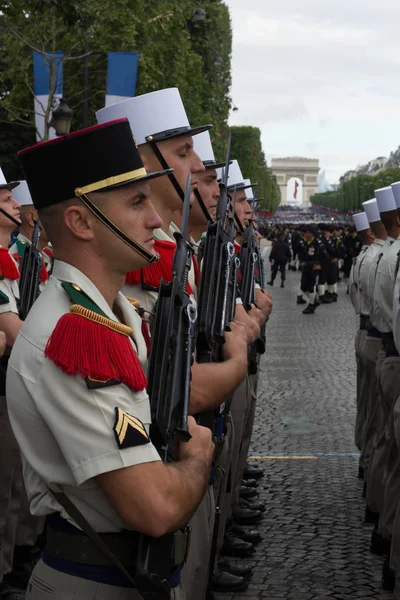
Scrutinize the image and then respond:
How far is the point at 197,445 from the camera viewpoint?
8.80ft

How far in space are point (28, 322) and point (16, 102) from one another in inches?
893

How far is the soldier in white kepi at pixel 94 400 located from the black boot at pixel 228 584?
2684 mm

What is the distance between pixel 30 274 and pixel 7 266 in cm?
100

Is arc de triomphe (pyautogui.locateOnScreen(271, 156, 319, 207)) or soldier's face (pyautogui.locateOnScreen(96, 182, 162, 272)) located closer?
soldier's face (pyautogui.locateOnScreen(96, 182, 162, 272))

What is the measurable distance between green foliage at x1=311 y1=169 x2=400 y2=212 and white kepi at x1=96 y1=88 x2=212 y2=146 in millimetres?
87161

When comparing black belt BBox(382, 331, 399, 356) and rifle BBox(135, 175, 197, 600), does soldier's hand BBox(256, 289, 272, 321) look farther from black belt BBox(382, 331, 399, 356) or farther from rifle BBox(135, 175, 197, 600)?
rifle BBox(135, 175, 197, 600)

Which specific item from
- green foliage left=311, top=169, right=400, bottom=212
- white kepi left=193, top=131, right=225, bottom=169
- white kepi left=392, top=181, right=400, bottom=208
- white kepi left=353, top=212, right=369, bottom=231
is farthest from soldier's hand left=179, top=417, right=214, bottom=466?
green foliage left=311, top=169, right=400, bottom=212

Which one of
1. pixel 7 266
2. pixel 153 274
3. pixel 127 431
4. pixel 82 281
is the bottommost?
pixel 7 266

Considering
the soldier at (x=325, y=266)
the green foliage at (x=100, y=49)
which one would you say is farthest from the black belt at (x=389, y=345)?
the soldier at (x=325, y=266)

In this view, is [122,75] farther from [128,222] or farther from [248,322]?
[128,222]

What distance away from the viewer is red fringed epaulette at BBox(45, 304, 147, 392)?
2.34m

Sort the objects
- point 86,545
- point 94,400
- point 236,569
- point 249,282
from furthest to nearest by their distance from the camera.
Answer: point 249,282
point 236,569
point 86,545
point 94,400

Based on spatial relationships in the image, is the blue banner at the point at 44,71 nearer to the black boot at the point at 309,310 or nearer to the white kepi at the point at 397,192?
the black boot at the point at 309,310

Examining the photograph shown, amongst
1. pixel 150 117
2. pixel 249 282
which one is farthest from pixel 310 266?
pixel 150 117
